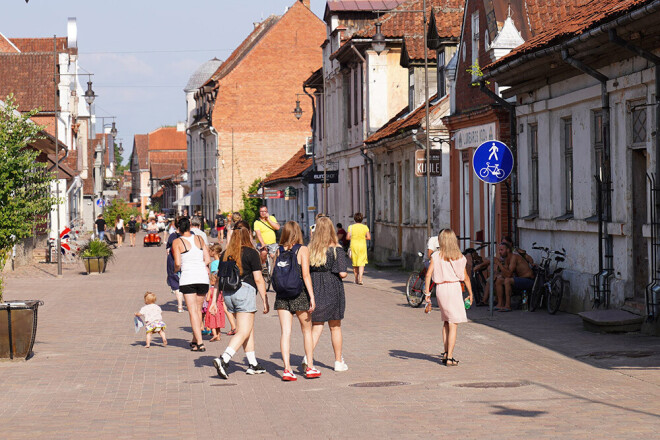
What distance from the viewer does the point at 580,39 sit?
1648cm

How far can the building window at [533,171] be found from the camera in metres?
22.1

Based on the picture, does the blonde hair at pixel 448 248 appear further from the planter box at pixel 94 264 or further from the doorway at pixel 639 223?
the planter box at pixel 94 264

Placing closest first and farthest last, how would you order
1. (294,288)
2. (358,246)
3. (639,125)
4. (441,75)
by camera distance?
(294,288) → (639,125) → (358,246) → (441,75)

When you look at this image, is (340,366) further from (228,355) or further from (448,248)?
(448,248)

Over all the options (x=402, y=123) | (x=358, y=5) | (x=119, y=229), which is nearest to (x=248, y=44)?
(x=119, y=229)

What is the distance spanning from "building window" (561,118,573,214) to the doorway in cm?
309

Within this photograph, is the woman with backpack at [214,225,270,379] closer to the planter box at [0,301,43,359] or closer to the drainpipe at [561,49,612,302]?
the planter box at [0,301,43,359]

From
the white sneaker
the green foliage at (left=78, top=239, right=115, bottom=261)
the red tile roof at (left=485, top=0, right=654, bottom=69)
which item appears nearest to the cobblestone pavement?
the white sneaker

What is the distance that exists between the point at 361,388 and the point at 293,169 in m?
53.6

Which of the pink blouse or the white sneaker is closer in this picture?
the white sneaker

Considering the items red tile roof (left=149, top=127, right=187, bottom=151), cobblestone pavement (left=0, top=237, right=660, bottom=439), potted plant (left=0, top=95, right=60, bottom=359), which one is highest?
red tile roof (left=149, top=127, right=187, bottom=151)

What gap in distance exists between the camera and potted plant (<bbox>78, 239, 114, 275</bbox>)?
34906 mm

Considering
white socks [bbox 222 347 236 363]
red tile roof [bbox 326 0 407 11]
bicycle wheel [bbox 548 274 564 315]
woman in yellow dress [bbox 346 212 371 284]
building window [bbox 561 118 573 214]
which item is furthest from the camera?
red tile roof [bbox 326 0 407 11]

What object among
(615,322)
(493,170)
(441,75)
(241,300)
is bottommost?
(615,322)
